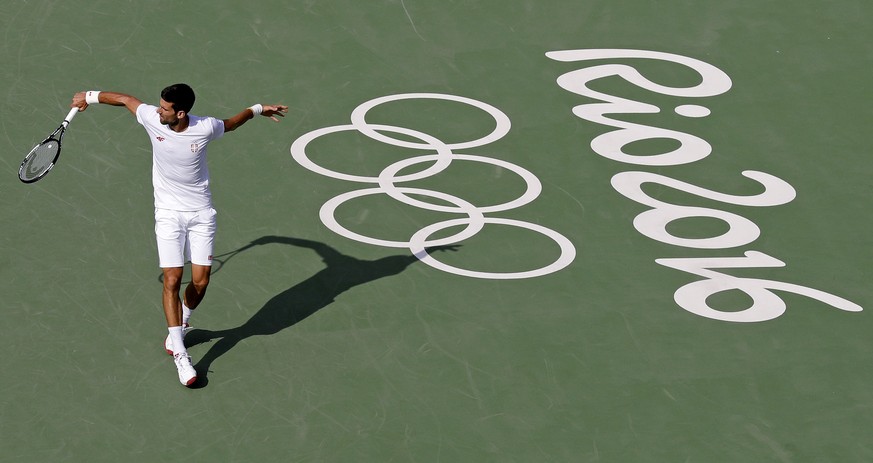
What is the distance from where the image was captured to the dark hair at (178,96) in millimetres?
11438

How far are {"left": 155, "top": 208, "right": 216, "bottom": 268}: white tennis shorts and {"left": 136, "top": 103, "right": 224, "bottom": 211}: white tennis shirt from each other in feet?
0.23

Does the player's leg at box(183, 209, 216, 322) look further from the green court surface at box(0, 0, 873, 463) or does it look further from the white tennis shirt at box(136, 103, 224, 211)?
the green court surface at box(0, 0, 873, 463)

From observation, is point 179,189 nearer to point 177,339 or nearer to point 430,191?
point 177,339

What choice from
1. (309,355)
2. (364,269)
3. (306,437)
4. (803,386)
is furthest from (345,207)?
(803,386)

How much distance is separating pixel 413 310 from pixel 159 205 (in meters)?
2.75

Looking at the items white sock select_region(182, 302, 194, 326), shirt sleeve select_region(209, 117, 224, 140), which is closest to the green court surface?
white sock select_region(182, 302, 194, 326)

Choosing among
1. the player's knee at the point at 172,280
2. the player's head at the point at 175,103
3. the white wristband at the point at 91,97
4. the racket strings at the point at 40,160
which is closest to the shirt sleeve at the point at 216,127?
the player's head at the point at 175,103

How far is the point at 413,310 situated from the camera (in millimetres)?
13305

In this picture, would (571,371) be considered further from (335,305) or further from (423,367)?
(335,305)

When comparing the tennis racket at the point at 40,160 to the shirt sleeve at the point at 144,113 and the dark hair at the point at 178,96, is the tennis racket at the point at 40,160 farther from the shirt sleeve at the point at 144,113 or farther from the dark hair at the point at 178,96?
the dark hair at the point at 178,96

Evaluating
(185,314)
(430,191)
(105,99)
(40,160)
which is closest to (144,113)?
(105,99)

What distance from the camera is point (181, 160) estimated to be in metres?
11.8

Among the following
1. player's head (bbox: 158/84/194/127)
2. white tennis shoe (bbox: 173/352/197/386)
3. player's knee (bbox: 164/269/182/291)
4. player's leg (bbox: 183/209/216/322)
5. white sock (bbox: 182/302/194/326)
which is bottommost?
white tennis shoe (bbox: 173/352/197/386)

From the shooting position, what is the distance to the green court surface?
11.8m
